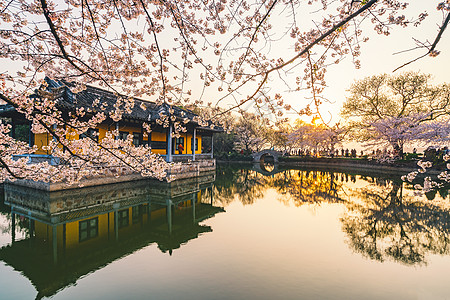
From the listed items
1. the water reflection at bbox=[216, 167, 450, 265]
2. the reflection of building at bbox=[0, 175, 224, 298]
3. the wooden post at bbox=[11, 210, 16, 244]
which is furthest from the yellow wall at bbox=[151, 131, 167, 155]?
the wooden post at bbox=[11, 210, 16, 244]

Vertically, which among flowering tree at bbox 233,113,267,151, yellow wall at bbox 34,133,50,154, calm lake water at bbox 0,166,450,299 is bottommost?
calm lake water at bbox 0,166,450,299

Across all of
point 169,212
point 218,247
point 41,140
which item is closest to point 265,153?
point 169,212

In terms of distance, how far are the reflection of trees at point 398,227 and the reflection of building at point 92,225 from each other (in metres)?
5.14

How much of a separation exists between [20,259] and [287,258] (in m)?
6.55

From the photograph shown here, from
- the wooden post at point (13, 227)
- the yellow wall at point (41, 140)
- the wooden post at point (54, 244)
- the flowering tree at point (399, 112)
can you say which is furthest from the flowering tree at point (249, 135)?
the wooden post at point (54, 244)

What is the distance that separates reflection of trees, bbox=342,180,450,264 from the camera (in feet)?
20.4

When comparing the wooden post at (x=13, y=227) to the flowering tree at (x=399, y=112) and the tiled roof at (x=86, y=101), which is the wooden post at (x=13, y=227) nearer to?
the tiled roof at (x=86, y=101)

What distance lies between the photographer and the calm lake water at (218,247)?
451 centimetres

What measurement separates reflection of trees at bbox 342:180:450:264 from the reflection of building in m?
5.14

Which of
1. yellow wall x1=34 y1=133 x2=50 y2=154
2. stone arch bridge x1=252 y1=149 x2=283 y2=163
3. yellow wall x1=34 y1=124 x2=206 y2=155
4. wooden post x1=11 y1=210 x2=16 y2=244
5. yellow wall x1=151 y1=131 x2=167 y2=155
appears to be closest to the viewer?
wooden post x1=11 y1=210 x2=16 y2=244

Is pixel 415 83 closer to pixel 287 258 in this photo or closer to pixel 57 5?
pixel 287 258

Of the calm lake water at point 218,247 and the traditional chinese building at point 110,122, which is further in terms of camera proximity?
the traditional chinese building at point 110,122

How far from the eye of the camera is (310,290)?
14.5 feet

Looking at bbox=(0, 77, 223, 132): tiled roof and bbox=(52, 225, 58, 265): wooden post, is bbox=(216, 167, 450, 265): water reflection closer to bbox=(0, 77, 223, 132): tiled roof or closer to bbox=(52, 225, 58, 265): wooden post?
bbox=(0, 77, 223, 132): tiled roof
